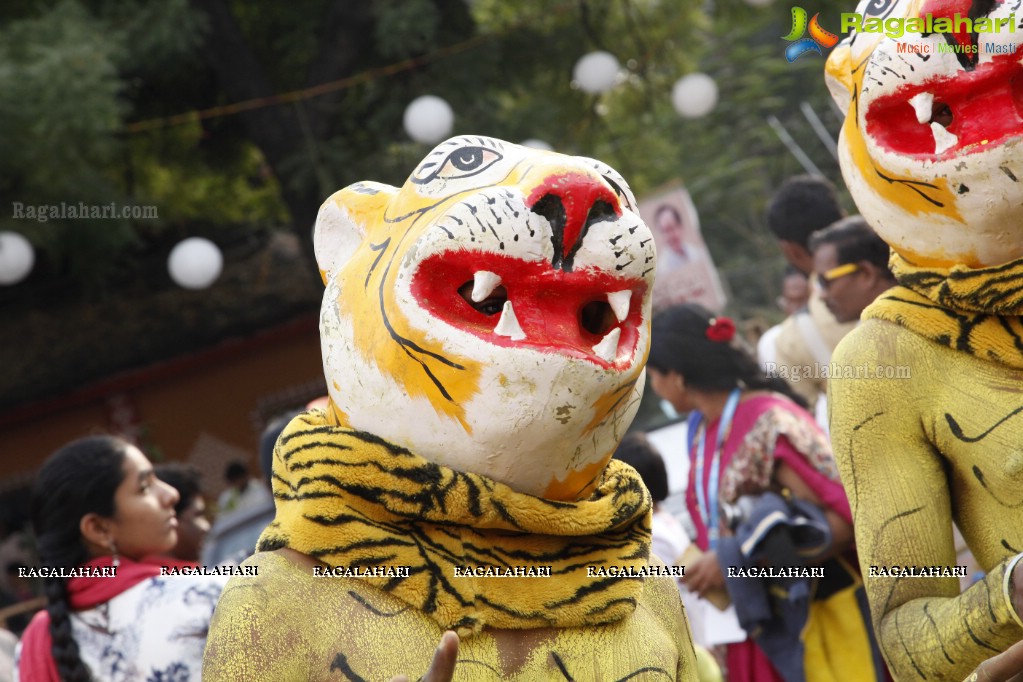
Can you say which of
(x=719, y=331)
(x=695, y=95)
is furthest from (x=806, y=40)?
(x=695, y=95)

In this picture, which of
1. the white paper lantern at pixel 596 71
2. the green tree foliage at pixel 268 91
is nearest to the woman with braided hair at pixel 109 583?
the green tree foliage at pixel 268 91

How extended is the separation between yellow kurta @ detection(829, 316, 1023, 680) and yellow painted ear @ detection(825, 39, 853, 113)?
0.50 metres

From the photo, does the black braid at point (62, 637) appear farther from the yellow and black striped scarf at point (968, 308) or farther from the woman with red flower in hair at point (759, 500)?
the yellow and black striped scarf at point (968, 308)

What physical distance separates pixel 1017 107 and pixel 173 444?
33.2 feet

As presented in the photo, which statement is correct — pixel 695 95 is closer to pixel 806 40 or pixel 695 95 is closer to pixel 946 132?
pixel 806 40

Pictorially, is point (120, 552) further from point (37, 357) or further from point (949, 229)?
point (37, 357)

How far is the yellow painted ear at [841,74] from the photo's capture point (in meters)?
2.80

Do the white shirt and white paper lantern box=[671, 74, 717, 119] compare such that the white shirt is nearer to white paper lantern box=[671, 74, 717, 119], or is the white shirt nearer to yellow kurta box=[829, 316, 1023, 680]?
yellow kurta box=[829, 316, 1023, 680]

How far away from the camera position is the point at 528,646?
237 cm

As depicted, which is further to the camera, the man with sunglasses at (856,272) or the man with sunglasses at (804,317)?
the man with sunglasses at (804,317)

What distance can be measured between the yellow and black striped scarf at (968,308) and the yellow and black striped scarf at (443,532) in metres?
0.79

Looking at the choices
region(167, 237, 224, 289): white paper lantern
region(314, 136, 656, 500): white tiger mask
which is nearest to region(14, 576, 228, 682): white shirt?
region(314, 136, 656, 500): white tiger mask

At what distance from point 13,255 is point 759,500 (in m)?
5.84

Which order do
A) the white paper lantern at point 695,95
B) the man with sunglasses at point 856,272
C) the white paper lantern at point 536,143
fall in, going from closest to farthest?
1. the man with sunglasses at point 856,272
2. the white paper lantern at point 536,143
3. the white paper lantern at point 695,95
